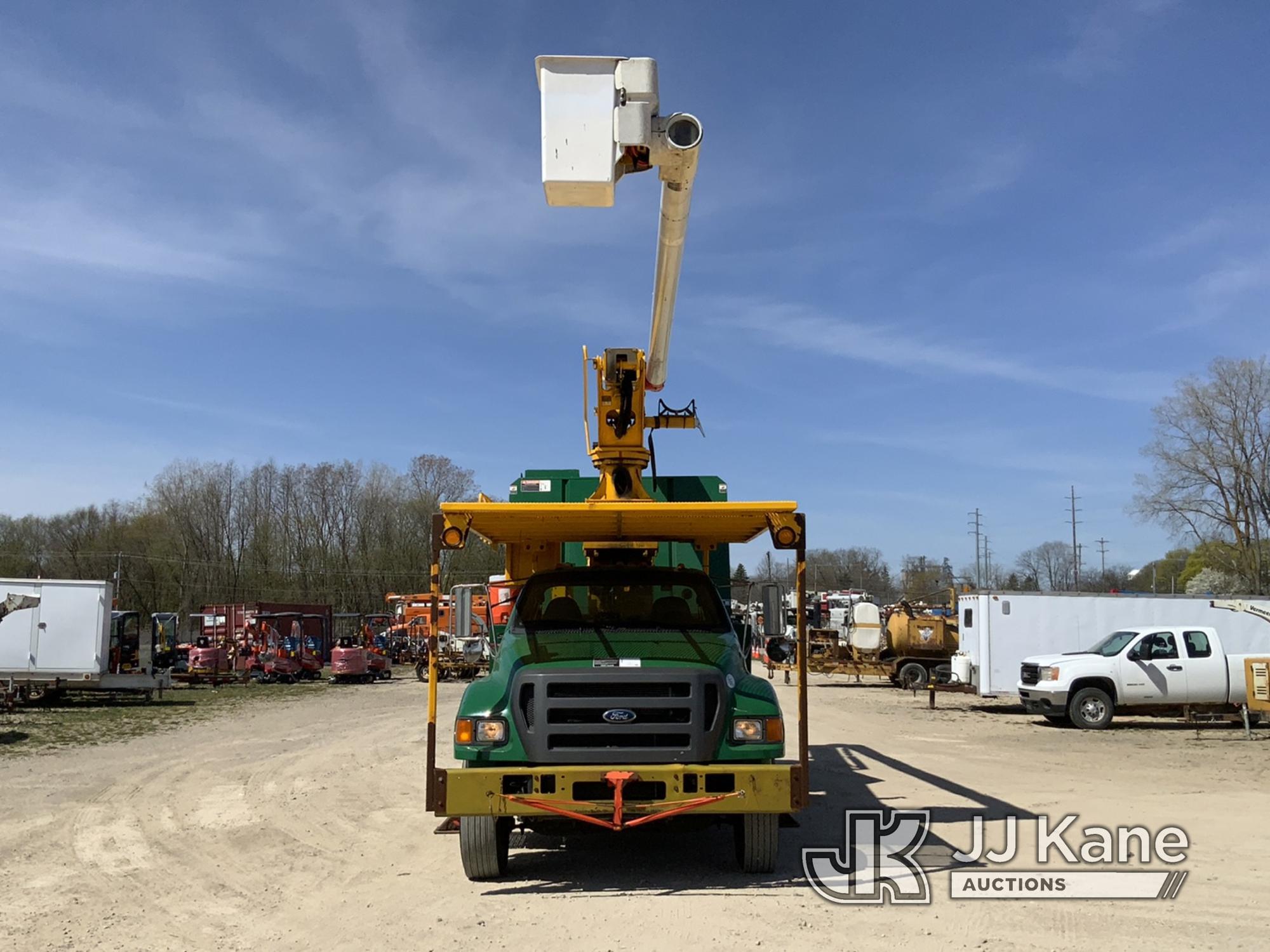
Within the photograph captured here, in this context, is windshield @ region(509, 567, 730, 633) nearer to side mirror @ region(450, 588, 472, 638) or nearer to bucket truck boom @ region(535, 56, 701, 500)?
side mirror @ region(450, 588, 472, 638)

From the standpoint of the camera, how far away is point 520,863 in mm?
7531

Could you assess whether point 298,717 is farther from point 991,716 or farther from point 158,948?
point 158,948

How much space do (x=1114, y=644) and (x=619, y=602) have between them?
14.4m

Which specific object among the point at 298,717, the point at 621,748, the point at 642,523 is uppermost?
the point at 642,523

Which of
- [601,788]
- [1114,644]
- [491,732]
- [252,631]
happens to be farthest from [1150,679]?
[252,631]

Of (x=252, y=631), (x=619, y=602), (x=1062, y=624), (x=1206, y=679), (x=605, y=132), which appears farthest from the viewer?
(x=252, y=631)

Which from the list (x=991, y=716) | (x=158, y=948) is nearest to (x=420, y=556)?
(x=991, y=716)

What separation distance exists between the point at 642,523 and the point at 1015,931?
12.1 feet

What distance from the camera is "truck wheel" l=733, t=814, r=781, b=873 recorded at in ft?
22.4

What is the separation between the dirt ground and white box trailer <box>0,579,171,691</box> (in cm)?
1079

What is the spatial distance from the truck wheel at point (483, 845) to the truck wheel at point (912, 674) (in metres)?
24.7

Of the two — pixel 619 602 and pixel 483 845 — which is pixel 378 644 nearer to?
pixel 619 602

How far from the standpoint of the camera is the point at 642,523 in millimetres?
7719

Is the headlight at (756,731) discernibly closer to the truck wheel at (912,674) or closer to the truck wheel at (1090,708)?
the truck wheel at (1090,708)
